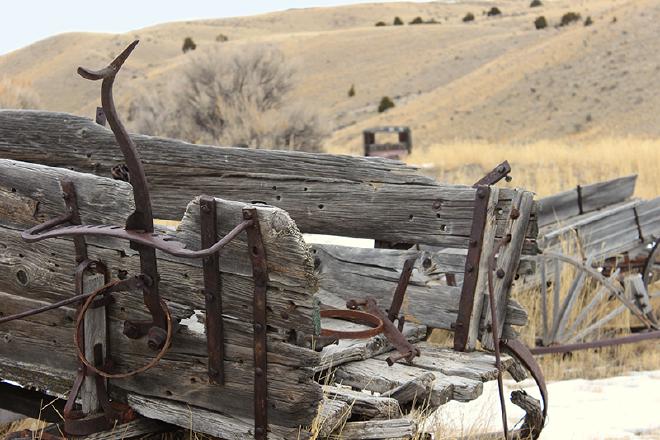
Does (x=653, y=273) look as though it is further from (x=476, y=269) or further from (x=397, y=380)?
(x=397, y=380)

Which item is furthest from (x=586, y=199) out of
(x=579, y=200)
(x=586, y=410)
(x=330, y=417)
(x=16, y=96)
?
(x=16, y=96)

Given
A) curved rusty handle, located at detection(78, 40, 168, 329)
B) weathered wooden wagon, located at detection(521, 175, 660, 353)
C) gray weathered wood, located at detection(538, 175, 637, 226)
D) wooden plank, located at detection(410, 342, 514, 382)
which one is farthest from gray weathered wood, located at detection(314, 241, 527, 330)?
gray weathered wood, located at detection(538, 175, 637, 226)

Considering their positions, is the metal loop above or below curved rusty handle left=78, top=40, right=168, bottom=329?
below

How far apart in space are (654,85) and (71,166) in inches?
976

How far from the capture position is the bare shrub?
14.8m

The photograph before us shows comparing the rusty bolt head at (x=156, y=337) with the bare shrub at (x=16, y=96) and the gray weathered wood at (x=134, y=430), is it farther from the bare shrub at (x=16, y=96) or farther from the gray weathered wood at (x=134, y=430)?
the bare shrub at (x=16, y=96)

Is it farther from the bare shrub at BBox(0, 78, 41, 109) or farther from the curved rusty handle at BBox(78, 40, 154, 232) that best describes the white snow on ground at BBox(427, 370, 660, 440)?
the bare shrub at BBox(0, 78, 41, 109)

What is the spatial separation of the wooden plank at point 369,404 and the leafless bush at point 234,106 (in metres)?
11.6

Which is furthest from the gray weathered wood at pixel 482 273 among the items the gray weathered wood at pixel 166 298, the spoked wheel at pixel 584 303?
the spoked wheel at pixel 584 303

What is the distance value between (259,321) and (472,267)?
1.20m

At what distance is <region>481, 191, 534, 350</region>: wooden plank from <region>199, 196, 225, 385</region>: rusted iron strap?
4.27ft

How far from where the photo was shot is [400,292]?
3.58 metres

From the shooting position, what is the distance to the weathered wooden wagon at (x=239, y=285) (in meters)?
2.45

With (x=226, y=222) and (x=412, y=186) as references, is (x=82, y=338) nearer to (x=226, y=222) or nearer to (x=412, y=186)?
(x=226, y=222)
